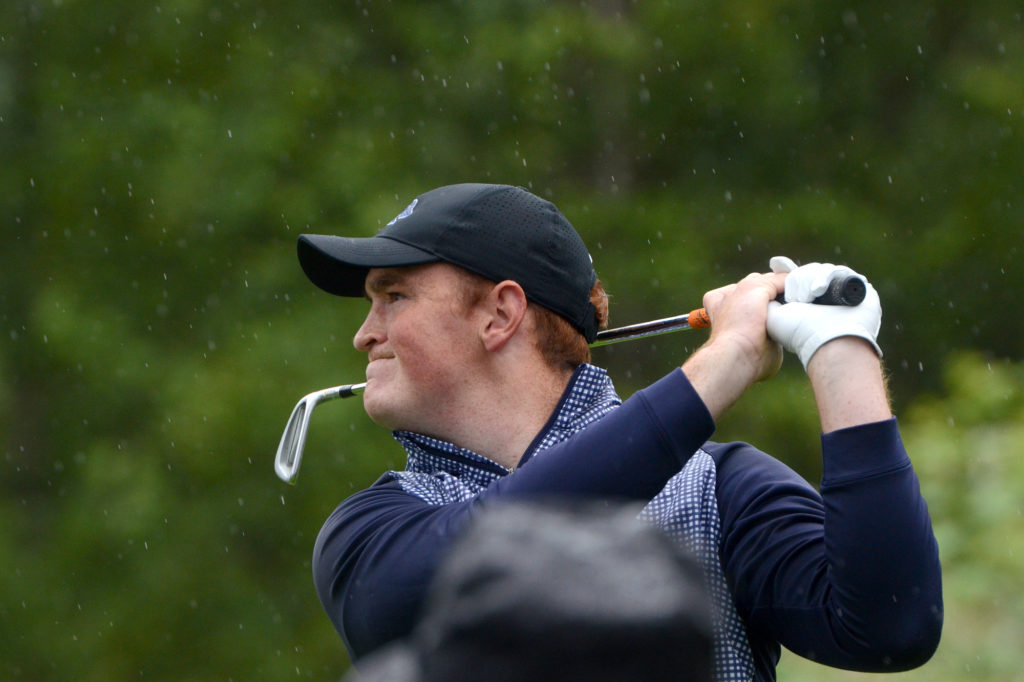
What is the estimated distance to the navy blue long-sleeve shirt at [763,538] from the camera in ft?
6.57

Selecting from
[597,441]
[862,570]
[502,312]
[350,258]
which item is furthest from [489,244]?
[862,570]

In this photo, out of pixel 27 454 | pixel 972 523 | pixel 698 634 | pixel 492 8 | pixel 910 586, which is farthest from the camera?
pixel 27 454

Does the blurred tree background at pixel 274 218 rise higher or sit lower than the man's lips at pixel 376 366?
lower

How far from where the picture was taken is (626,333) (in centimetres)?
270

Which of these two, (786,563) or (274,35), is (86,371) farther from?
(786,563)

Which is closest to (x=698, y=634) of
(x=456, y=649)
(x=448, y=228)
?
(x=456, y=649)

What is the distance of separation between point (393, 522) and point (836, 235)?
23.8ft

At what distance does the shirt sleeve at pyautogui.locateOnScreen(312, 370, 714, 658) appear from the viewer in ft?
6.53

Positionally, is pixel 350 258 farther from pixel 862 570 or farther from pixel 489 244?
pixel 862 570

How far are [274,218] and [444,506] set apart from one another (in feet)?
21.4

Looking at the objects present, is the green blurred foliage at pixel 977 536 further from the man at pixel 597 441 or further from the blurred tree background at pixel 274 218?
the blurred tree background at pixel 274 218

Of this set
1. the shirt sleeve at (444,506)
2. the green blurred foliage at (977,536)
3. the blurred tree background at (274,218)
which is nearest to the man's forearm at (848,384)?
the shirt sleeve at (444,506)

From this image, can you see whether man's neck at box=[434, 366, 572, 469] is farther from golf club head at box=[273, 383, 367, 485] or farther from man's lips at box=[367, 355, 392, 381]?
golf club head at box=[273, 383, 367, 485]

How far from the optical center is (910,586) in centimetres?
202
